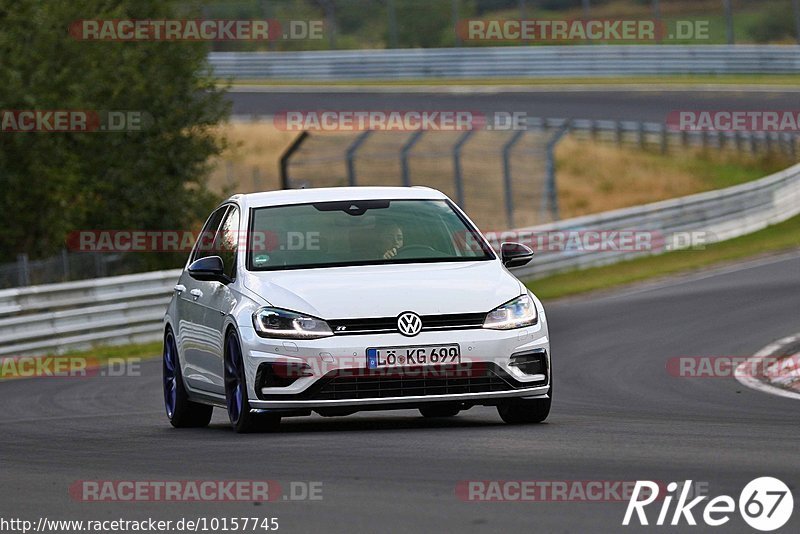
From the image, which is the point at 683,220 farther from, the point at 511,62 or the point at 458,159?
the point at 511,62

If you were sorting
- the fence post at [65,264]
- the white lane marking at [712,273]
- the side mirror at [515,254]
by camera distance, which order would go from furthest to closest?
the white lane marking at [712,273] < the fence post at [65,264] < the side mirror at [515,254]

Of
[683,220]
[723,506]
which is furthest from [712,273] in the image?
[723,506]

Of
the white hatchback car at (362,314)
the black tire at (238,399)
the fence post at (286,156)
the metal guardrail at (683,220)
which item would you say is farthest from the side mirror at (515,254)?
the fence post at (286,156)

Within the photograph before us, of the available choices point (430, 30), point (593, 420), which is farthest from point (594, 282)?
point (430, 30)

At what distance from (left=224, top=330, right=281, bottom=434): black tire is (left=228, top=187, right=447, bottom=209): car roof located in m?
1.13

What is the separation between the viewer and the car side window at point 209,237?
1170cm

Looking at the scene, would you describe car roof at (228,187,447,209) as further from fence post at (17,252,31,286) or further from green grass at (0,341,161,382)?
fence post at (17,252,31,286)

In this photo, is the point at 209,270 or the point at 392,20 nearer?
the point at 209,270

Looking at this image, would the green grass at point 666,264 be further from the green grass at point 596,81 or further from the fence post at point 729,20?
the green grass at point 596,81

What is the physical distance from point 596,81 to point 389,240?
42.2 metres

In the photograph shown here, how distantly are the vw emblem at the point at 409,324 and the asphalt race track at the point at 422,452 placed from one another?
0.58 meters

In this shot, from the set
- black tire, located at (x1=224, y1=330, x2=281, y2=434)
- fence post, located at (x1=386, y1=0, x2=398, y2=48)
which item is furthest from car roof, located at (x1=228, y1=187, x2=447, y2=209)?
fence post, located at (x1=386, y1=0, x2=398, y2=48)

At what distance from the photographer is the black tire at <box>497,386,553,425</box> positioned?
33.7 feet

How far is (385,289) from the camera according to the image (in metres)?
9.85
